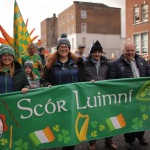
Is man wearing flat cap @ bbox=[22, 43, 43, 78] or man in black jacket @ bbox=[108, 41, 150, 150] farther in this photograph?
man wearing flat cap @ bbox=[22, 43, 43, 78]

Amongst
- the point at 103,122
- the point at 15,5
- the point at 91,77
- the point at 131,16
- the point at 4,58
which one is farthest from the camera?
the point at 131,16

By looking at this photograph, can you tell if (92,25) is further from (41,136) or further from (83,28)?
(41,136)

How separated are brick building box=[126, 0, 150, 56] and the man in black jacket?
20551 mm

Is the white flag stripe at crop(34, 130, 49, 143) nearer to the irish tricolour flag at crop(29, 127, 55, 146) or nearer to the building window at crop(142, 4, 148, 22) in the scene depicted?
the irish tricolour flag at crop(29, 127, 55, 146)

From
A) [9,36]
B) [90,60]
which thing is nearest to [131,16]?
[9,36]

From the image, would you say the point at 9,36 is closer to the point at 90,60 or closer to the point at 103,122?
the point at 90,60

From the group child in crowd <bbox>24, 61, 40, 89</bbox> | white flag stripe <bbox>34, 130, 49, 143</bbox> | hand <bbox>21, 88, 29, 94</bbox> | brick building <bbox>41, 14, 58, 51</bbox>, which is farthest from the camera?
brick building <bbox>41, 14, 58, 51</bbox>

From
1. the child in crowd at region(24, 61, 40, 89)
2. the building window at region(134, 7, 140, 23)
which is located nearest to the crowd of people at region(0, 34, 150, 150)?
the child in crowd at region(24, 61, 40, 89)

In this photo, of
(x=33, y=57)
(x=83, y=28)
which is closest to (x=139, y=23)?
(x=33, y=57)

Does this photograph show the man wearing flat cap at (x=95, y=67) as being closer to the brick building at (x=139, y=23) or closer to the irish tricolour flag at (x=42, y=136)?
the irish tricolour flag at (x=42, y=136)

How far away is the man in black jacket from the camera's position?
4297mm

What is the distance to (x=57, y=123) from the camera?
3.79m

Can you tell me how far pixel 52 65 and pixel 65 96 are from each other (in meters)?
0.54

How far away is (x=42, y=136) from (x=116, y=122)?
1180 mm
